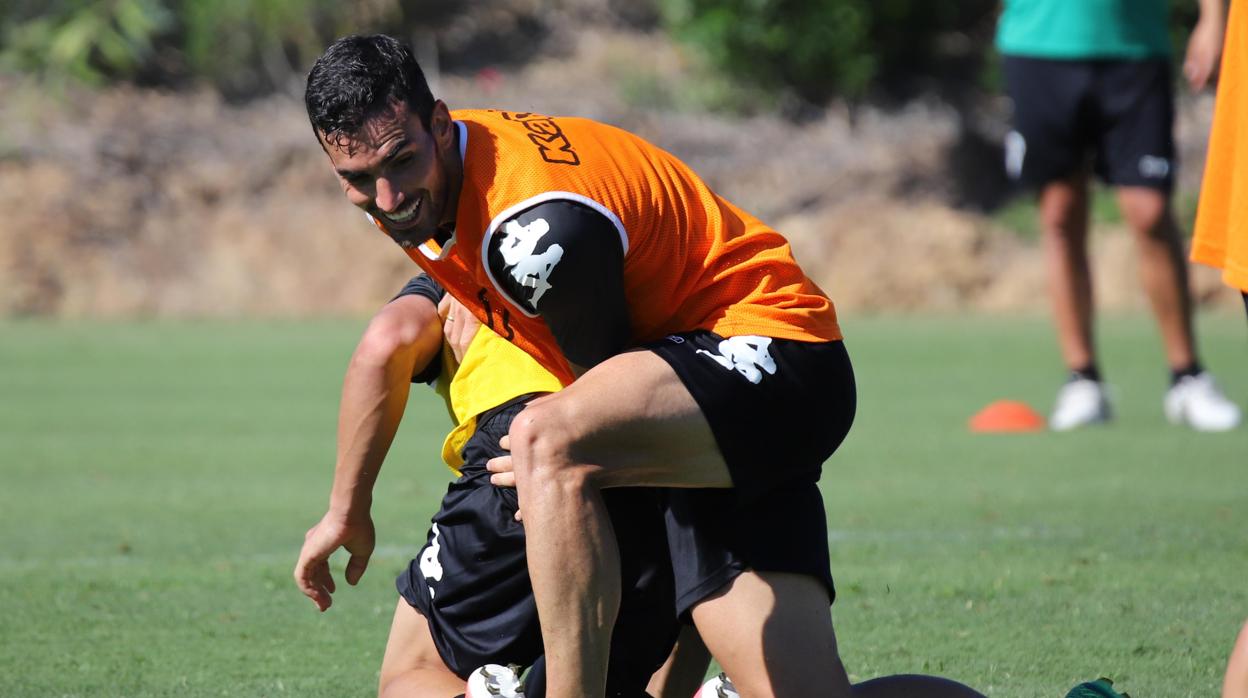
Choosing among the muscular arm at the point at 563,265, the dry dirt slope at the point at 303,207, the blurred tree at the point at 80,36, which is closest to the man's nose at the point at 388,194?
the muscular arm at the point at 563,265

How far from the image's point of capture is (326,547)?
12.8ft

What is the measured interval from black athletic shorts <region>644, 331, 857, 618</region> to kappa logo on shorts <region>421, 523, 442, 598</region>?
0.57 m

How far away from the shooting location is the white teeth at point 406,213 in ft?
11.2

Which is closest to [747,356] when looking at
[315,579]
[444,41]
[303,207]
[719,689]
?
[719,689]

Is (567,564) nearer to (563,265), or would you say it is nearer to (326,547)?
(563,265)

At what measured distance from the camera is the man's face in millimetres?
3379

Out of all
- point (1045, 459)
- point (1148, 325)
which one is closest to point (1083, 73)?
point (1045, 459)

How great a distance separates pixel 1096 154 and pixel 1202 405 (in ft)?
4.57

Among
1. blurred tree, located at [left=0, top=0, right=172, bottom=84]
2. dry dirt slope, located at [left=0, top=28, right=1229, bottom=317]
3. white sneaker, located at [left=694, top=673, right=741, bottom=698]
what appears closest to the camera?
white sneaker, located at [left=694, top=673, right=741, bottom=698]

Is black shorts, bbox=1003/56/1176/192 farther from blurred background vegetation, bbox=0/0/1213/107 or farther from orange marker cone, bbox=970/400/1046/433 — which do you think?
blurred background vegetation, bbox=0/0/1213/107

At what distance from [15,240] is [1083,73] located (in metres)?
14.1

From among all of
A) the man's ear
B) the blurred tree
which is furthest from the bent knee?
the blurred tree

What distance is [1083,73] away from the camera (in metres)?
8.21

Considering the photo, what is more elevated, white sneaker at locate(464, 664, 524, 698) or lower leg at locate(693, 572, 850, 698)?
lower leg at locate(693, 572, 850, 698)
